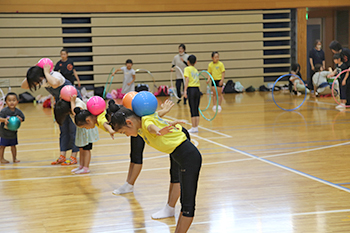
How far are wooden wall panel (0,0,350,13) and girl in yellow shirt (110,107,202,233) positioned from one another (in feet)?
47.1

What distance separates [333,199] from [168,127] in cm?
213

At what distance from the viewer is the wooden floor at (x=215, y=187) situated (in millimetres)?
3455

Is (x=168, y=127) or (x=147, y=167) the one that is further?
(x=147, y=167)

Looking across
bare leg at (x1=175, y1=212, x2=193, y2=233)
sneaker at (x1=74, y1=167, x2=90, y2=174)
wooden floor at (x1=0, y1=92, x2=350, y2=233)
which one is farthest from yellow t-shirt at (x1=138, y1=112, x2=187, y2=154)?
sneaker at (x1=74, y1=167, x2=90, y2=174)

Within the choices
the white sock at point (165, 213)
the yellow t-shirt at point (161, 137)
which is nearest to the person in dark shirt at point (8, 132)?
the white sock at point (165, 213)

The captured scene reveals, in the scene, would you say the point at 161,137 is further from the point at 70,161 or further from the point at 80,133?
the point at 70,161

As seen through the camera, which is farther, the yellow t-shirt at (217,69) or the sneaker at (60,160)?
the yellow t-shirt at (217,69)

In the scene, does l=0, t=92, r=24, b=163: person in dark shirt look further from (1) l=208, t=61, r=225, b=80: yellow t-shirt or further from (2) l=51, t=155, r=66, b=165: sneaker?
(1) l=208, t=61, r=225, b=80: yellow t-shirt

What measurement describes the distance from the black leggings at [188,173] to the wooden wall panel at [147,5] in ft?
47.7

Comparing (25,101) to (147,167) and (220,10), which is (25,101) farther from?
(147,167)

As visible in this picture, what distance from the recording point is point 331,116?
941 centimetres

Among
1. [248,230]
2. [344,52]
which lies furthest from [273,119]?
[248,230]

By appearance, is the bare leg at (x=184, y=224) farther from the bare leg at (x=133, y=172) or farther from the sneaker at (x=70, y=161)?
the sneaker at (x=70, y=161)

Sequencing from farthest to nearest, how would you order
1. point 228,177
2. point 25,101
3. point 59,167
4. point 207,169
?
1. point 25,101
2. point 59,167
3. point 207,169
4. point 228,177
